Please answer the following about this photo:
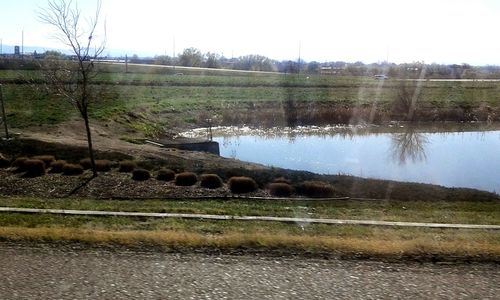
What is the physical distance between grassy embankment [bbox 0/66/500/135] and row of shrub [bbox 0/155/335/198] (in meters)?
10.5

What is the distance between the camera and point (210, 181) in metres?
17.6

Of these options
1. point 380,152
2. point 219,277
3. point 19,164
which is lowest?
point 380,152

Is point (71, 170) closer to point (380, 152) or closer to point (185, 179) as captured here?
point (185, 179)

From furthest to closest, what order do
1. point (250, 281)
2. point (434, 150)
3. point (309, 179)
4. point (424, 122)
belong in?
point (424, 122)
point (434, 150)
point (309, 179)
point (250, 281)

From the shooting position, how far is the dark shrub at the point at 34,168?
1761cm

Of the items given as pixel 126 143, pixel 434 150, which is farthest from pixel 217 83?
pixel 126 143

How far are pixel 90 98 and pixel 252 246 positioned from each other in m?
13.5

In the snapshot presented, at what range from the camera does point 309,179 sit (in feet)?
66.8

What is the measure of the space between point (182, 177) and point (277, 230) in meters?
8.44

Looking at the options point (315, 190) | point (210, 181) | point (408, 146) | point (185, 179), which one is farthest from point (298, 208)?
point (408, 146)

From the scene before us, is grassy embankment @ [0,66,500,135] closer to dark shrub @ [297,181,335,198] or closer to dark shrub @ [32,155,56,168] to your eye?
dark shrub @ [32,155,56,168]

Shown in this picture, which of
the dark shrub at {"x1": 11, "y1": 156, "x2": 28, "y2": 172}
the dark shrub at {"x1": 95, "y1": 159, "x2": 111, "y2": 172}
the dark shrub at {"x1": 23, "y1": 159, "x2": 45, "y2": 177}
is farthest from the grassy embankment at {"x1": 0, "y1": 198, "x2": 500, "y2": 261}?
the dark shrub at {"x1": 11, "y1": 156, "x2": 28, "y2": 172}

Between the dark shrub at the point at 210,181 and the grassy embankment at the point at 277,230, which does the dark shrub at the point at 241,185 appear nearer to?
the dark shrub at the point at 210,181

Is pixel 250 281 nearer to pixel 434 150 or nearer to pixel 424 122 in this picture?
pixel 434 150
